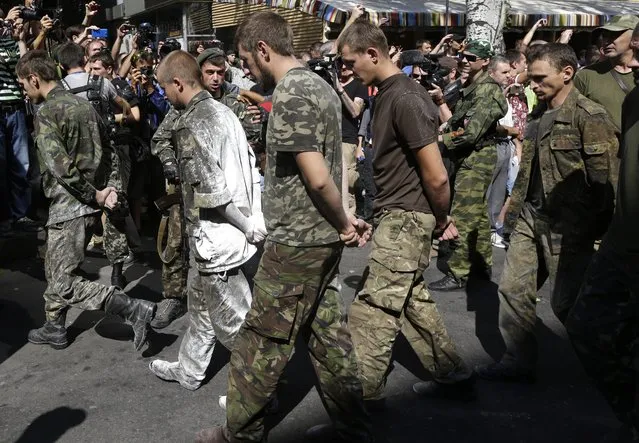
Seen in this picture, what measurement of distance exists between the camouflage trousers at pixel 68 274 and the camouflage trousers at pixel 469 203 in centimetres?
292

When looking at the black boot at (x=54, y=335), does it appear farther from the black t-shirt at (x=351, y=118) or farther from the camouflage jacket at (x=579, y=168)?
the black t-shirt at (x=351, y=118)

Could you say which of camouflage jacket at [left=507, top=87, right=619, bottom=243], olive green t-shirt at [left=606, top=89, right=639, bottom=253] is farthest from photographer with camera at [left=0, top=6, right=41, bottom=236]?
olive green t-shirt at [left=606, top=89, right=639, bottom=253]

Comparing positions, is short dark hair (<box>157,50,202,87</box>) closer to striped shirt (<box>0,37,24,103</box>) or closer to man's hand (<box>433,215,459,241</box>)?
man's hand (<box>433,215,459,241</box>)

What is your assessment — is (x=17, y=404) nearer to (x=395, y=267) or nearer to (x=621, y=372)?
(x=395, y=267)

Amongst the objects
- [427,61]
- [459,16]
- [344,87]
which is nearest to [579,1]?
[459,16]

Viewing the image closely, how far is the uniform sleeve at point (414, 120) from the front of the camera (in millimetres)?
Result: 3404

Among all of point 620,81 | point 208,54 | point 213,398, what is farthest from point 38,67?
point 620,81

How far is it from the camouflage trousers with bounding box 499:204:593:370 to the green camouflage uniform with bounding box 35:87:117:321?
2530mm

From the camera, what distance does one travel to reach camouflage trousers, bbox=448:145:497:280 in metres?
5.89

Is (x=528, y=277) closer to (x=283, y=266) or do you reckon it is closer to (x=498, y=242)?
(x=283, y=266)

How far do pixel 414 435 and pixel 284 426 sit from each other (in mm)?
688

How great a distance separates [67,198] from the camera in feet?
15.2

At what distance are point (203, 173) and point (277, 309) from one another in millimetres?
969

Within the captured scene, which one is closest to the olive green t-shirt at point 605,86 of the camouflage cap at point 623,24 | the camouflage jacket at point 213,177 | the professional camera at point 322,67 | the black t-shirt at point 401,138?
the camouflage cap at point 623,24
